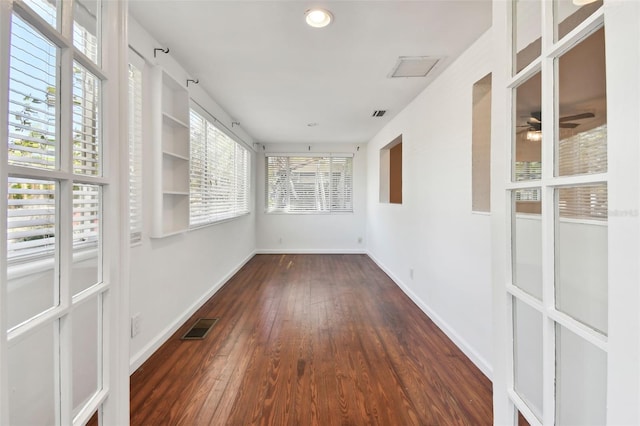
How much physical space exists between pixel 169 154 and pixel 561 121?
244 centimetres

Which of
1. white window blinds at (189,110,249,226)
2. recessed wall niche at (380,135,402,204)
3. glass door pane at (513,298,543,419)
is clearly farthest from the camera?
recessed wall niche at (380,135,402,204)

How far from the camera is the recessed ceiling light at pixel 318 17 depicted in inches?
68.4

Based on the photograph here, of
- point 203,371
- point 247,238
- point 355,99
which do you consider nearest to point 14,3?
point 203,371

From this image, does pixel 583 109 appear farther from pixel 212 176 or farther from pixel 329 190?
pixel 329 190

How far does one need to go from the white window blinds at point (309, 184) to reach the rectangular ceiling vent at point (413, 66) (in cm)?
358

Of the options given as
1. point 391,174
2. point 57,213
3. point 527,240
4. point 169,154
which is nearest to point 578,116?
point 527,240

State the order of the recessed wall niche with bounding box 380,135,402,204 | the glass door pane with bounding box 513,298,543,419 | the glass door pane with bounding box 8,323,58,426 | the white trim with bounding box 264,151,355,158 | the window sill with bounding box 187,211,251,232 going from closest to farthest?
the glass door pane with bounding box 8,323,58,426 < the glass door pane with bounding box 513,298,543,419 < the window sill with bounding box 187,211,251,232 < the recessed wall niche with bounding box 380,135,402,204 < the white trim with bounding box 264,151,355,158

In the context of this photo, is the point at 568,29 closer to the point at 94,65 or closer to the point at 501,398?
the point at 501,398

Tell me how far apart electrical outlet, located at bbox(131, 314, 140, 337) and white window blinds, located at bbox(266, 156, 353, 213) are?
4.29 meters

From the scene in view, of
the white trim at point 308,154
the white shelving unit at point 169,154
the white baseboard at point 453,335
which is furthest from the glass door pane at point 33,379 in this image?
the white trim at point 308,154

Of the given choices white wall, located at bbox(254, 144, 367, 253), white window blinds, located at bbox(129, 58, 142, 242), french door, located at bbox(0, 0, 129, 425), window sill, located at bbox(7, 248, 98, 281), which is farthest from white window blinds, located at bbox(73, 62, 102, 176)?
white wall, located at bbox(254, 144, 367, 253)

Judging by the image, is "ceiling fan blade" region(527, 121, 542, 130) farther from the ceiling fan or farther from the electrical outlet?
the electrical outlet

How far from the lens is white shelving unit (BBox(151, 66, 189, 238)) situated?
2.13 meters

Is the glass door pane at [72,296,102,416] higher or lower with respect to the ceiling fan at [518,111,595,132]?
lower
